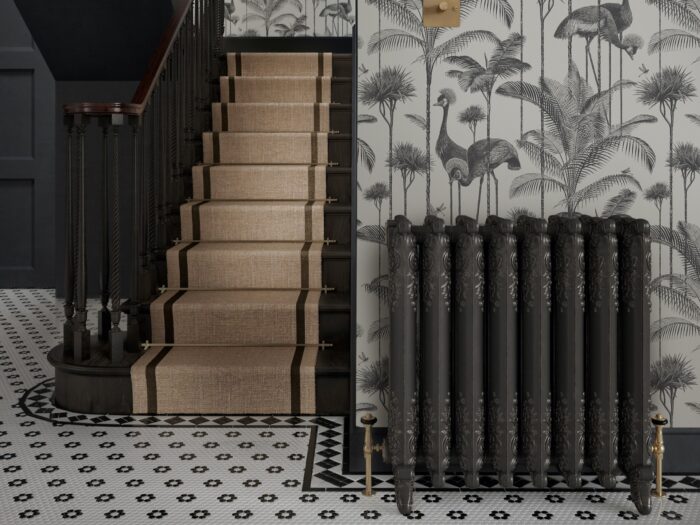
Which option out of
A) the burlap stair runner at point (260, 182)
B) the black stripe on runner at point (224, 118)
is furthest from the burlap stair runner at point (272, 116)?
the burlap stair runner at point (260, 182)

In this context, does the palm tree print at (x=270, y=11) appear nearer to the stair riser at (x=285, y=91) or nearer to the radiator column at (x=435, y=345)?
the stair riser at (x=285, y=91)

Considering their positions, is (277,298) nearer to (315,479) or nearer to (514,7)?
(315,479)

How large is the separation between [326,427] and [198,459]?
0.51 metres

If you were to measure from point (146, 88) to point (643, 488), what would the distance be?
7.86ft

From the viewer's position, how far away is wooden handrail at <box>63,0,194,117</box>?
3.01m

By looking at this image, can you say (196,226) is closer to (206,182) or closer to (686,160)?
(206,182)

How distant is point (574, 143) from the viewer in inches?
93.9

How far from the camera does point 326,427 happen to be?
288 cm

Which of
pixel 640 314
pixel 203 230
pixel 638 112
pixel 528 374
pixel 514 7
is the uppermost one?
pixel 514 7

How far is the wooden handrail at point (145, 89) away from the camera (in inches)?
119

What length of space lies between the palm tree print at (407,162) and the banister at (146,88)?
1.23 meters

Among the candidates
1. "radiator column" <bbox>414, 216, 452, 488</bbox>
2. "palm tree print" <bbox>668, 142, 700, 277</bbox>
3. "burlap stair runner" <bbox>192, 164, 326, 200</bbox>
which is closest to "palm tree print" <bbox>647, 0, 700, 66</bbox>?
"palm tree print" <bbox>668, 142, 700, 277</bbox>

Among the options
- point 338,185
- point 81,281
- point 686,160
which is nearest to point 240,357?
point 81,281

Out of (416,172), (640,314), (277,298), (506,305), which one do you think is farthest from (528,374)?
(277,298)
